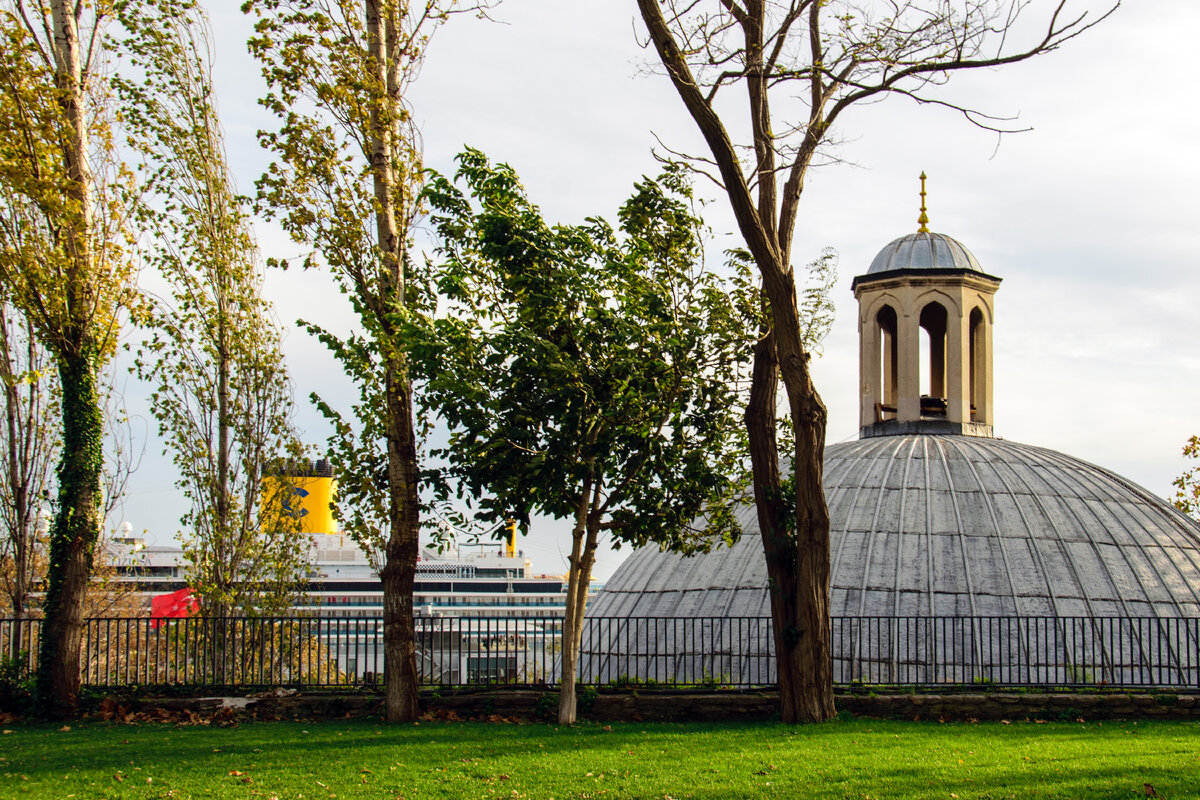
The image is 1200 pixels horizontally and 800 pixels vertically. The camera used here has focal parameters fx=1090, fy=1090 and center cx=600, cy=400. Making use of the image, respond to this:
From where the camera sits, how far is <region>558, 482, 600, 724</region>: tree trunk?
1323 cm

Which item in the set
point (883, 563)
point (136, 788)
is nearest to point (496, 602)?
point (883, 563)

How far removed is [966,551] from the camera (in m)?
20.1

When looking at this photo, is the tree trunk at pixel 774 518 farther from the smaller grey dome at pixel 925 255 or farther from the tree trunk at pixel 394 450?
the smaller grey dome at pixel 925 255

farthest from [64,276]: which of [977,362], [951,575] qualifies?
[977,362]

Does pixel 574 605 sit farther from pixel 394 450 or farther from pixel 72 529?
pixel 72 529

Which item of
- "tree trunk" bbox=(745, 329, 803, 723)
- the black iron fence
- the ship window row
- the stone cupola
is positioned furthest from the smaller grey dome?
the ship window row

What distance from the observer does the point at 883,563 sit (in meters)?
20.0

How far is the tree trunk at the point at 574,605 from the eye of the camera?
521 inches

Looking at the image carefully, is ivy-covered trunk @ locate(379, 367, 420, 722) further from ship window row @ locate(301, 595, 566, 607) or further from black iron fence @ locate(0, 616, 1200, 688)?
ship window row @ locate(301, 595, 566, 607)

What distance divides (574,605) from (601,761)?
10.1 feet

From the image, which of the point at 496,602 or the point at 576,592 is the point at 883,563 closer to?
the point at 576,592

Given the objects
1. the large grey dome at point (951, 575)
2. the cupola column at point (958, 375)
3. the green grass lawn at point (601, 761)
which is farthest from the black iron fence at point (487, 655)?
the cupola column at point (958, 375)

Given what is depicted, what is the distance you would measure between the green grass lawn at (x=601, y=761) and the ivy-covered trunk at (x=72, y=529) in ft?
3.22

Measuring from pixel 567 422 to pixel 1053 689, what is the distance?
751 centimetres
